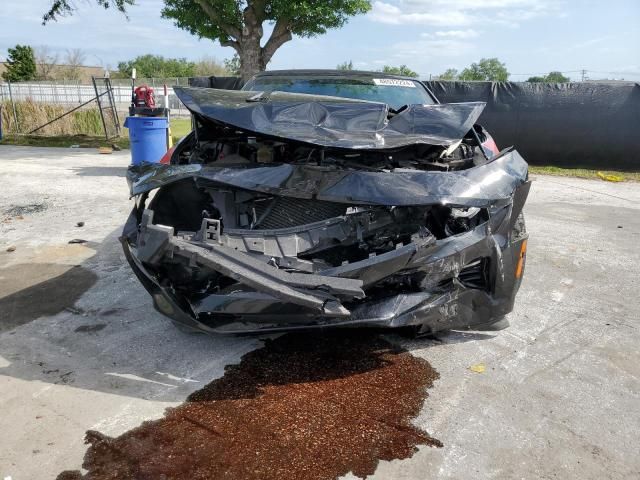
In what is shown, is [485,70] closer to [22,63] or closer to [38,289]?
[22,63]

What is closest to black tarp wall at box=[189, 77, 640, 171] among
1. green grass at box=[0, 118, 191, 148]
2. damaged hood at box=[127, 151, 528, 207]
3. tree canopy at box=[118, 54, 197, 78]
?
green grass at box=[0, 118, 191, 148]

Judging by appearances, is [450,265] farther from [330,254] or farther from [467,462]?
[467,462]

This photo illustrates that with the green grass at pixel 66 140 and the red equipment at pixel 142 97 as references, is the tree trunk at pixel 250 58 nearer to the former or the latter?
the green grass at pixel 66 140

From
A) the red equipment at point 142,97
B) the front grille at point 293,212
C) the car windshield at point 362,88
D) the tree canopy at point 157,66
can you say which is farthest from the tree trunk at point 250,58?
the tree canopy at point 157,66

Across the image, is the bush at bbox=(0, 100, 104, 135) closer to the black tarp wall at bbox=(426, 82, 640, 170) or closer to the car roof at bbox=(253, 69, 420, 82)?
the black tarp wall at bbox=(426, 82, 640, 170)

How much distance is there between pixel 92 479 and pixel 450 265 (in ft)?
6.64

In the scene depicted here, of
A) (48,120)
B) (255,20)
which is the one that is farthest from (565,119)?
(48,120)

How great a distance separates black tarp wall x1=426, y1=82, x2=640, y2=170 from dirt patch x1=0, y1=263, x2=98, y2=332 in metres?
10.5

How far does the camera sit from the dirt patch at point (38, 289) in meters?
3.97

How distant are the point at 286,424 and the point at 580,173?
38.4 feet

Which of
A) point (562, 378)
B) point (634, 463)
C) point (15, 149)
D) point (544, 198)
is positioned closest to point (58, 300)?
point (562, 378)

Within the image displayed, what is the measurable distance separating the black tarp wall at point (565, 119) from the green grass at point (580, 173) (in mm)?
232

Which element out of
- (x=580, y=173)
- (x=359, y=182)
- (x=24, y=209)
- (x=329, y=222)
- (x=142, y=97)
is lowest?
(x=24, y=209)

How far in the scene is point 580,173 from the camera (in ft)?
40.1
